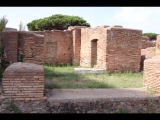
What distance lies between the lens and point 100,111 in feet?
18.2

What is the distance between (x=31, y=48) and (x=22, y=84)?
9.99 ft

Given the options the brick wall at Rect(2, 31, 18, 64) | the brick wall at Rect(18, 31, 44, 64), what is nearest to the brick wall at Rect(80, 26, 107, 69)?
the brick wall at Rect(18, 31, 44, 64)

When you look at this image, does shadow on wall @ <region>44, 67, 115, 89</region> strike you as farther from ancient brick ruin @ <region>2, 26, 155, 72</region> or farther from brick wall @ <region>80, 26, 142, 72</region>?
brick wall @ <region>80, 26, 142, 72</region>

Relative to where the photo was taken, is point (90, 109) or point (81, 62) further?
point (81, 62)

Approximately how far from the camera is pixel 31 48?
8.30 meters

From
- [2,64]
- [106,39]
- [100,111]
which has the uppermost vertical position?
[106,39]

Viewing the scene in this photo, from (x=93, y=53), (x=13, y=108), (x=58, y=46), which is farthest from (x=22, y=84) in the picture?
(x=58, y=46)

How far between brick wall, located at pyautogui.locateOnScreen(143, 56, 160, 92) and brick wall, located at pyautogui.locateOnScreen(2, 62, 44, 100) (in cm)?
280

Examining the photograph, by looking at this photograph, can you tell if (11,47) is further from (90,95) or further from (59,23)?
(59,23)

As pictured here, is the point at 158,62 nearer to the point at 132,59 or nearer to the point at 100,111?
the point at 100,111

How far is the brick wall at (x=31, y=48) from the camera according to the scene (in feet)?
27.1

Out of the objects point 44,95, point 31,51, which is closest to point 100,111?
point 44,95

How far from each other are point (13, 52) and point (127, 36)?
5.77 m

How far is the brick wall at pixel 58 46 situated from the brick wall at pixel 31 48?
791cm
